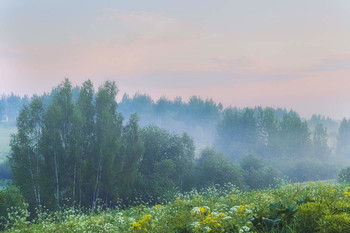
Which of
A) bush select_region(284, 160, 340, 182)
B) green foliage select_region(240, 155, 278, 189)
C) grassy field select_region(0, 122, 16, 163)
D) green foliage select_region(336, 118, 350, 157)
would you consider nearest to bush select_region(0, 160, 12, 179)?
grassy field select_region(0, 122, 16, 163)

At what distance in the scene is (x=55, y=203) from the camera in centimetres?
2644

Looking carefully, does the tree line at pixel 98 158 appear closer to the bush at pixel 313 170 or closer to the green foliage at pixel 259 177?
the green foliage at pixel 259 177

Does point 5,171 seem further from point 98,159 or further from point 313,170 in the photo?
point 313,170

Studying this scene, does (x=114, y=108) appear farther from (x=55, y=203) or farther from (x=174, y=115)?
(x=174, y=115)

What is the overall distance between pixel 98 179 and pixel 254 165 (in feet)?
107

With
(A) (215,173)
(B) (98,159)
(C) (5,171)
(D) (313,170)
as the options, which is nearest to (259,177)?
Answer: (A) (215,173)

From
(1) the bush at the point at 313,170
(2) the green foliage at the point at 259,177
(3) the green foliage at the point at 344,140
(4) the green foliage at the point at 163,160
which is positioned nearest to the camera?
(4) the green foliage at the point at 163,160

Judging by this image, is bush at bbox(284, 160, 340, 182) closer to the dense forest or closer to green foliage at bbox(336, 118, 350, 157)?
the dense forest

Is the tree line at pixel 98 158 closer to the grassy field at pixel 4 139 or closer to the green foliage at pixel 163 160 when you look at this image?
the green foliage at pixel 163 160

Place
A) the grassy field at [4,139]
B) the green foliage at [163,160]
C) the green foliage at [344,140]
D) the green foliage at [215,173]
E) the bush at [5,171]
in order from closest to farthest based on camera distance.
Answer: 1. the green foliage at [163,160]
2. the green foliage at [215,173]
3. the bush at [5,171]
4. the grassy field at [4,139]
5. the green foliage at [344,140]

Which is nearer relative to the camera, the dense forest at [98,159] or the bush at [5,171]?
the dense forest at [98,159]

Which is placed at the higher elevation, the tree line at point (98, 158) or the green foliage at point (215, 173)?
the tree line at point (98, 158)

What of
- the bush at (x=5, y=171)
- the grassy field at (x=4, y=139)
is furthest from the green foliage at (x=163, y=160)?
the grassy field at (x=4, y=139)

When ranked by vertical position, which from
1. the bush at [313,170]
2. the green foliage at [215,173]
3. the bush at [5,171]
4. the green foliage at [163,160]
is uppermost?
the green foliage at [163,160]
